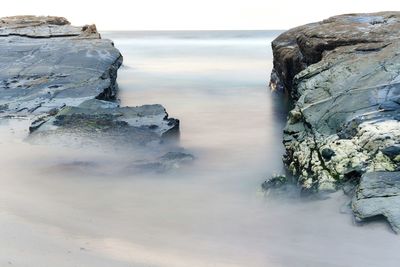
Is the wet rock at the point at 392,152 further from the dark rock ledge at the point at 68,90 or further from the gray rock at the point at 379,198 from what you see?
the dark rock ledge at the point at 68,90

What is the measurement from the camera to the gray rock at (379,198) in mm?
4477

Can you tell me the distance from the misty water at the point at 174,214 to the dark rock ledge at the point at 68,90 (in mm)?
524

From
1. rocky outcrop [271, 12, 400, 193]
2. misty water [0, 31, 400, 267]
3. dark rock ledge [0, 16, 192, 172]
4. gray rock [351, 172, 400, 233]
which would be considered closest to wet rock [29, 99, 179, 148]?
dark rock ledge [0, 16, 192, 172]

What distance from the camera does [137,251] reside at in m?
4.23

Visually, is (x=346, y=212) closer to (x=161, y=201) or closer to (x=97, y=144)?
(x=161, y=201)

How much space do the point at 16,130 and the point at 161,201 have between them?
4.49 m

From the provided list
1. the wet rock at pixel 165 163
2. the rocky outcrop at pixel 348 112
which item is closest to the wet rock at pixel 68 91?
the wet rock at pixel 165 163

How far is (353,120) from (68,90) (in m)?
7.43

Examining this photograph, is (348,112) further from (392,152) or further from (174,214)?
(174,214)

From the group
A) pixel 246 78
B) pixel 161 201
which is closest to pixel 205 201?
pixel 161 201

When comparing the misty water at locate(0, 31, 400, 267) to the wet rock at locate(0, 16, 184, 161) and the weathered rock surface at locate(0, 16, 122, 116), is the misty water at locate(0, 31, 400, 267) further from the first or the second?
the weathered rock surface at locate(0, 16, 122, 116)

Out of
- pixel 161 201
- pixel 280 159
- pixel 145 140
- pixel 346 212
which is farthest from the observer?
pixel 145 140

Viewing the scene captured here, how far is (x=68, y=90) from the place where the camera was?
1170 centimetres

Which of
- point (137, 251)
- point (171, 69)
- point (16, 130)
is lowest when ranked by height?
point (171, 69)
